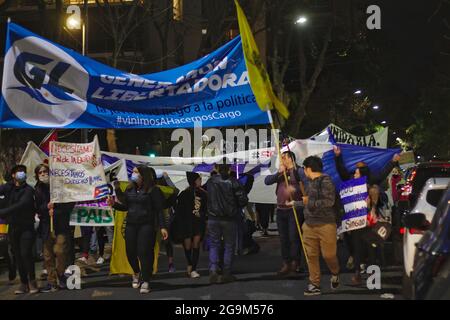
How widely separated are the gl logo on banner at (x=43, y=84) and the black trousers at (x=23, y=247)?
4.86ft

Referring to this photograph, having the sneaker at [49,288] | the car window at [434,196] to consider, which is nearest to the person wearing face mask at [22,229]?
the sneaker at [49,288]

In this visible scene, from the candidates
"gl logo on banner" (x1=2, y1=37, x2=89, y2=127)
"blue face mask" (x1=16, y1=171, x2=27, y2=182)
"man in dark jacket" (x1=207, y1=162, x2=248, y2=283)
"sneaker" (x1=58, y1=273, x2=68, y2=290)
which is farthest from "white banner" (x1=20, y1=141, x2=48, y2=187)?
"man in dark jacket" (x1=207, y1=162, x2=248, y2=283)

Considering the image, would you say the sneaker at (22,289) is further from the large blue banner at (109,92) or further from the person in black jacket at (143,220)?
the large blue banner at (109,92)

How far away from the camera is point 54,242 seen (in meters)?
9.09

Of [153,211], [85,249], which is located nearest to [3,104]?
[153,211]

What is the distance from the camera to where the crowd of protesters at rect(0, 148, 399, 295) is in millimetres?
8203

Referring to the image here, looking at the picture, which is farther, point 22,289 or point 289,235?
point 289,235

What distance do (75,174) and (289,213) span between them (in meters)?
3.16

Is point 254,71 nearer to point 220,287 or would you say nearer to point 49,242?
point 220,287

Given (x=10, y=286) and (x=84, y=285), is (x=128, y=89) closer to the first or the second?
(x=84, y=285)

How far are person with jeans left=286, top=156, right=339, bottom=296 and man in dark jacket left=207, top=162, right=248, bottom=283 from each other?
4.87ft

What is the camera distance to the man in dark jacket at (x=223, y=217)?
934 centimetres

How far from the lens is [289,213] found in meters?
9.62

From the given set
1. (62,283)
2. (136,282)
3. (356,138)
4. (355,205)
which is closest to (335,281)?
(355,205)
